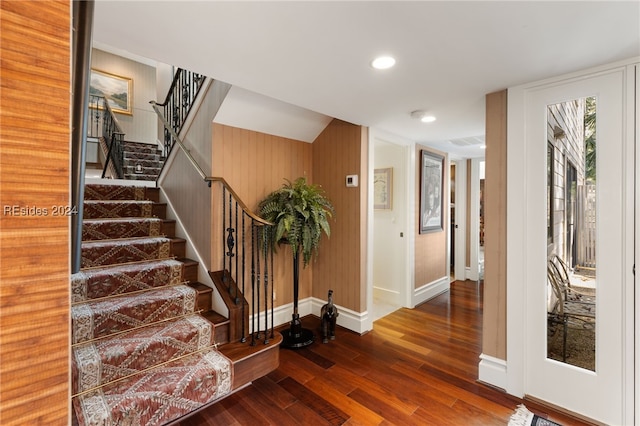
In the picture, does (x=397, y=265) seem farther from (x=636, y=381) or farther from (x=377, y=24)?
(x=377, y=24)

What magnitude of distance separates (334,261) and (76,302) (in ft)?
7.68

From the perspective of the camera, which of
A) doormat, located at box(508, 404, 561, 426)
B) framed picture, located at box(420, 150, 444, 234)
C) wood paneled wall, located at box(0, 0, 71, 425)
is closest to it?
wood paneled wall, located at box(0, 0, 71, 425)

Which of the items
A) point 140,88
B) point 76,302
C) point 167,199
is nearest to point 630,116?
point 76,302

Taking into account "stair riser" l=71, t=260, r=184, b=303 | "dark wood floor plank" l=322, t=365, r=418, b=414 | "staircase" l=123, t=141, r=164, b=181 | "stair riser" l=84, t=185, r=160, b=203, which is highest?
"staircase" l=123, t=141, r=164, b=181

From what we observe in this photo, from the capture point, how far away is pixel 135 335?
2.07 m

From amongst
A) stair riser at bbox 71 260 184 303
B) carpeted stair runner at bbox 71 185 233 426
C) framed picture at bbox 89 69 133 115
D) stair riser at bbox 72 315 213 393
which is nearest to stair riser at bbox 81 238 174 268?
carpeted stair runner at bbox 71 185 233 426

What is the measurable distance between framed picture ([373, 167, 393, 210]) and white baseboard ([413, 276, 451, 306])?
1244 millimetres

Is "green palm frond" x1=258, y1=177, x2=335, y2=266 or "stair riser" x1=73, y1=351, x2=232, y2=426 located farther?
"green palm frond" x1=258, y1=177, x2=335, y2=266

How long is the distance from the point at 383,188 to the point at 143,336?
10.9ft

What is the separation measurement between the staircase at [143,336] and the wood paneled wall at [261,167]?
20.2 inches

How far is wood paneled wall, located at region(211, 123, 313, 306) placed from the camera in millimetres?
2859

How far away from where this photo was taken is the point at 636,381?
1.76 meters

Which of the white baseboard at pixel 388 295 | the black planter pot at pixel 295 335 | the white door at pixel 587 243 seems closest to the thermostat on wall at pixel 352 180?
the black planter pot at pixel 295 335

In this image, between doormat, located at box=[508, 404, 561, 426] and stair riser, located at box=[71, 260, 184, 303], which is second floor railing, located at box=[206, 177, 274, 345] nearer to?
stair riser, located at box=[71, 260, 184, 303]
